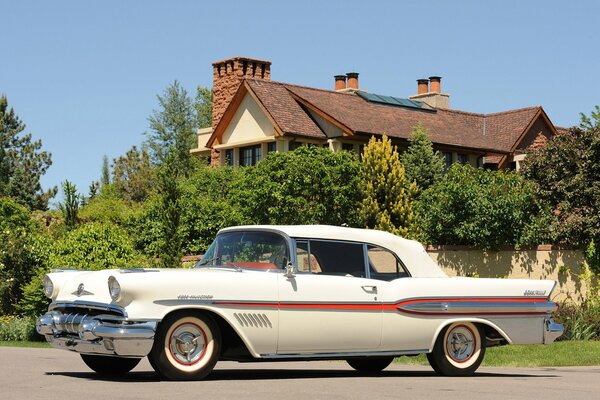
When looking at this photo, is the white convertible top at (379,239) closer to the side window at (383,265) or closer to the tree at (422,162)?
the side window at (383,265)

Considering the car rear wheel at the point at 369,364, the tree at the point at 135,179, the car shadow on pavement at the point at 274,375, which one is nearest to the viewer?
the car shadow on pavement at the point at 274,375

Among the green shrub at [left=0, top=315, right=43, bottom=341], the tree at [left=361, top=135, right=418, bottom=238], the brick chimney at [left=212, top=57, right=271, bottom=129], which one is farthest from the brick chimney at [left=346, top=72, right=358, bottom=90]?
the green shrub at [left=0, top=315, right=43, bottom=341]

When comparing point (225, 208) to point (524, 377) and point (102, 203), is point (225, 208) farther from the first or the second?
point (524, 377)

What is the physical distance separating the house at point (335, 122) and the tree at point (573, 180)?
48.3 feet

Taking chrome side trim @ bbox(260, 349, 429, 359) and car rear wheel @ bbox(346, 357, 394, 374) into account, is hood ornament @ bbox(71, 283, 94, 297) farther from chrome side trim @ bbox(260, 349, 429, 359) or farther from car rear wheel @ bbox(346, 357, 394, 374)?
car rear wheel @ bbox(346, 357, 394, 374)

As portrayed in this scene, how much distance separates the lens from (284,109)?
46.2m

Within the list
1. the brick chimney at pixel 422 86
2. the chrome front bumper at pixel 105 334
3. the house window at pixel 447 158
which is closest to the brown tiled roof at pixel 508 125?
the house window at pixel 447 158

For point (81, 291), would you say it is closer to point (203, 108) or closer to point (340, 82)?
point (340, 82)

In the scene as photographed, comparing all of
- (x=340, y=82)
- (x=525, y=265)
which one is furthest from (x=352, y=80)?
(x=525, y=265)

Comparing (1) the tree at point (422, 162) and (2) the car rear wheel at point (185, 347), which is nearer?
(2) the car rear wheel at point (185, 347)

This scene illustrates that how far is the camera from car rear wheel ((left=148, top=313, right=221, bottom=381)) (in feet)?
37.6

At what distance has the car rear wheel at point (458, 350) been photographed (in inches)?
521

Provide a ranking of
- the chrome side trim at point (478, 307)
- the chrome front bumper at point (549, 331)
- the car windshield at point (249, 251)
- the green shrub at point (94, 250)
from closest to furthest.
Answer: the car windshield at point (249, 251), the chrome side trim at point (478, 307), the chrome front bumper at point (549, 331), the green shrub at point (94, 250)

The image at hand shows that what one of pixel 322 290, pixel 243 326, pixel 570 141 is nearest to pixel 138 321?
pixel 243 326
